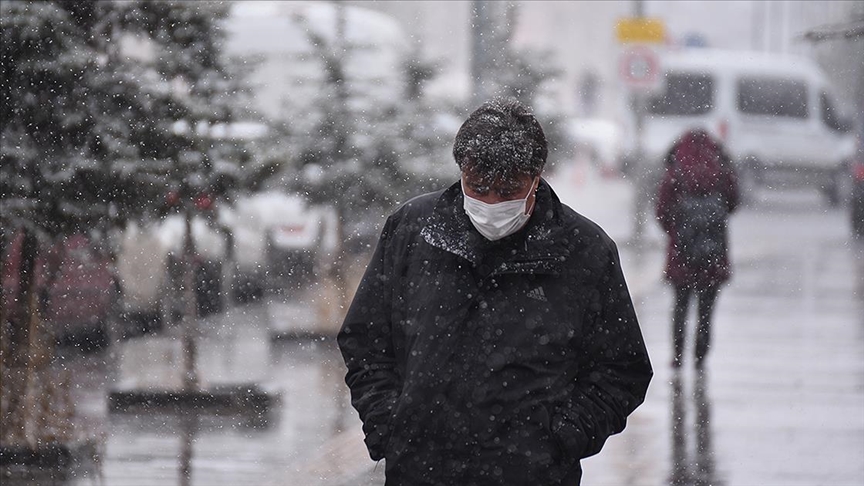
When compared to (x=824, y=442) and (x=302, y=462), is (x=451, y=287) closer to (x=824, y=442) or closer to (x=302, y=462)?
(x=302, y=462)

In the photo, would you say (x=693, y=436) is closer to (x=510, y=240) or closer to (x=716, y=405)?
(x=716, y=405)

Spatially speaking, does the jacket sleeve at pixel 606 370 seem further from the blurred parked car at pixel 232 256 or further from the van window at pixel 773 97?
the blurred parked car at pixel 232 256

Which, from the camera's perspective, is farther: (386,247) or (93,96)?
(93,96)

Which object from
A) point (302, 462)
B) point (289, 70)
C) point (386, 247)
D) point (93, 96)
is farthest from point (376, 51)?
point (386, 247)

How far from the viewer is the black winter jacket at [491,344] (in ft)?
10.2

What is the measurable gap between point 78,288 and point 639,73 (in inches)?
149

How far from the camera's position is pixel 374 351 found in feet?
10.7

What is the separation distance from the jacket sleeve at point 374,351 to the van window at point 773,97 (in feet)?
12.7

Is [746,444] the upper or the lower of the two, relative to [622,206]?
lower

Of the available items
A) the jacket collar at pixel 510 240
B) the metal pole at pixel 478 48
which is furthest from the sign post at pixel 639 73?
the jacket collar at pixel 510 240

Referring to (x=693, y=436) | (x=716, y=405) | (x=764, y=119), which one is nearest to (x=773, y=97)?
(x=764, y=119)

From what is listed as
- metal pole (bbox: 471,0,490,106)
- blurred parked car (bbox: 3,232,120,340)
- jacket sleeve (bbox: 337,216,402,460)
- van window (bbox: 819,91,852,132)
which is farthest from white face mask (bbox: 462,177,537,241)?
blurred parked car (bbox: 3,232,120,340)

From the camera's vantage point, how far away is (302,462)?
22.0 ft

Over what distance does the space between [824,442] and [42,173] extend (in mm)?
4027
